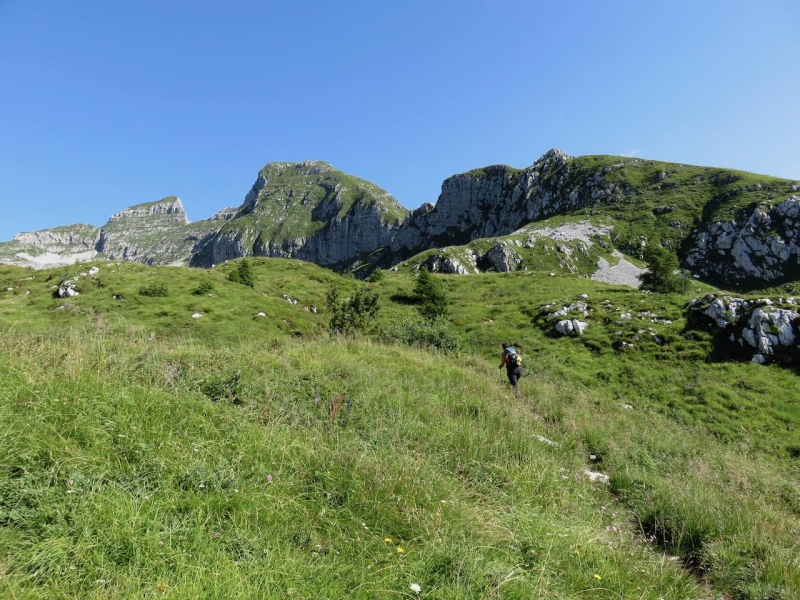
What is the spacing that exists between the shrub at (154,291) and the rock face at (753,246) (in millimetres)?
162594

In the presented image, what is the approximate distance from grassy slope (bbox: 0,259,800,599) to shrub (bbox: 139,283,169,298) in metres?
29.8

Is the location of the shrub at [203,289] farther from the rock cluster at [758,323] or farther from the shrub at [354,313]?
the rock cluster at [758,323]

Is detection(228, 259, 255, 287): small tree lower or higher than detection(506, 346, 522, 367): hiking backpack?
higher

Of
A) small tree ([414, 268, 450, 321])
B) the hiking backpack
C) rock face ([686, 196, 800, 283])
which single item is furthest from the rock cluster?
rock face ([686, 196, 800, 283])

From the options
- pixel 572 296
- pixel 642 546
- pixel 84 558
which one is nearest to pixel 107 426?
pixel 84 558

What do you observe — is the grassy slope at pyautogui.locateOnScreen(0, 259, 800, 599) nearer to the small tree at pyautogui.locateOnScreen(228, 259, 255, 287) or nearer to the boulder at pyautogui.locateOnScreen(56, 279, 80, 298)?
the boulder at pyautogui.locateOnScreen(56, 279, 80, 298)

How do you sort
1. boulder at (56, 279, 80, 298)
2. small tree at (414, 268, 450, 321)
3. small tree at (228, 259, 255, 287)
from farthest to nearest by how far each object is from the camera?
small tree at (228, 259, 255, 287)
small tree at (414, 268, 450, 321)
boulder at (56, 279, 80, 298)

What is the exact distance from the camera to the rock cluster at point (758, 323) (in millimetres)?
23359

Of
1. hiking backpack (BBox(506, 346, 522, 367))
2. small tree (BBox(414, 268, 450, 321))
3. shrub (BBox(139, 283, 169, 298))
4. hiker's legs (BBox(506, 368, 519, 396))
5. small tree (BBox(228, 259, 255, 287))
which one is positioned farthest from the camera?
small tree (BBox(228, 259, 255, 287))

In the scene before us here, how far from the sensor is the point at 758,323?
80.4 feet

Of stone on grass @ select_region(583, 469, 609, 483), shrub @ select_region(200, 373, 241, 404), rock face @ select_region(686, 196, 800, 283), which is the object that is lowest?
stone on grass @ select_region(583, 469, 609, 483)

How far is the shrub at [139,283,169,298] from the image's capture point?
35312 millimetres

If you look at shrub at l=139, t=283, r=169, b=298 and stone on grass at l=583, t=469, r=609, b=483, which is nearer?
stone on grass at l=583, t=469, r=609, b=483

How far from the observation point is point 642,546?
542 centimetres
